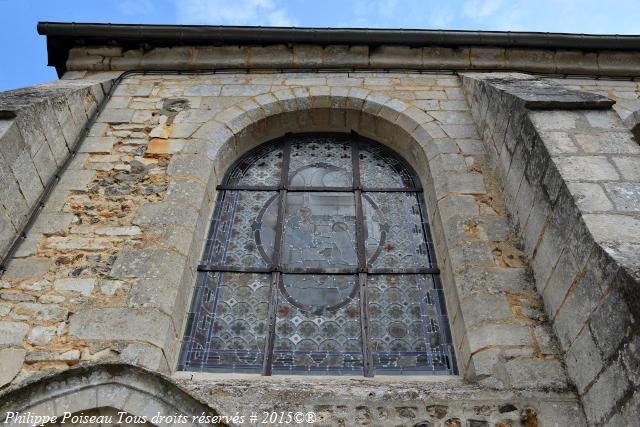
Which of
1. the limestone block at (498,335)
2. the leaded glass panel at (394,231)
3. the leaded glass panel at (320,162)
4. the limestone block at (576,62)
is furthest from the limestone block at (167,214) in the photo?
→ the limestone block at (576,62)

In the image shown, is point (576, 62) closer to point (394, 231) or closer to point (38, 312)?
point (394, 231)

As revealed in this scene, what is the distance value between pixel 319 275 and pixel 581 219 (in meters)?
1.72

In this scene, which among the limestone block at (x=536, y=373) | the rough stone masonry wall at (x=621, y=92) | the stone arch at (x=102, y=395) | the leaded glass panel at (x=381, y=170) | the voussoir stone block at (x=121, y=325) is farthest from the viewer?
the rough stone masonry wall at (x=621, y=92)

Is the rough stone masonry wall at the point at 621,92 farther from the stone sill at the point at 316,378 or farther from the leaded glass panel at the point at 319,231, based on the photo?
the stone sill at the point at 316,378

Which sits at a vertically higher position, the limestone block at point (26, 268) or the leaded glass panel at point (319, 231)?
the leaded glass panel at point (319, 231)

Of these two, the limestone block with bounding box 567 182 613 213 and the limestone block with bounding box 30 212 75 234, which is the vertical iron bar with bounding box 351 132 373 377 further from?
the limestone block with bounding box 30 212 75 234

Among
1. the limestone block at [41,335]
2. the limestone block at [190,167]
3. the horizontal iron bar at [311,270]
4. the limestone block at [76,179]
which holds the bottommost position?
the limestone block at [41,335]

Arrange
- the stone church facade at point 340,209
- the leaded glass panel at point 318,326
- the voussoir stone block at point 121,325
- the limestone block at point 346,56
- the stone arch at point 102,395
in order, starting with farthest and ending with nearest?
1. the limestone block at point 346,56
2. the leaded glass panel at point 318,326
3. the voussoir stone block at point 121,325
4. the stone church facade at point 340,209
5. the stone arch at point 102,395

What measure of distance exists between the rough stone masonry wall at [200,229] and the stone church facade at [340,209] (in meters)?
0.02

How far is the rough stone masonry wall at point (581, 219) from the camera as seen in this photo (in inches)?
101

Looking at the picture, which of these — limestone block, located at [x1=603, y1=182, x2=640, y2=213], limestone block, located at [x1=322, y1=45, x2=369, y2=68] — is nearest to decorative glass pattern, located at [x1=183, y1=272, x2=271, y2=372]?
limestone block, located at [x1=603, y1=182, x2=640, y2=213]

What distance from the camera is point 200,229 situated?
4156 mm

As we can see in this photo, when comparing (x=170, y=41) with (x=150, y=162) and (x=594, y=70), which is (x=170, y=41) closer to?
(x=150, y=162)

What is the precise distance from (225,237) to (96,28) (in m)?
2.68
